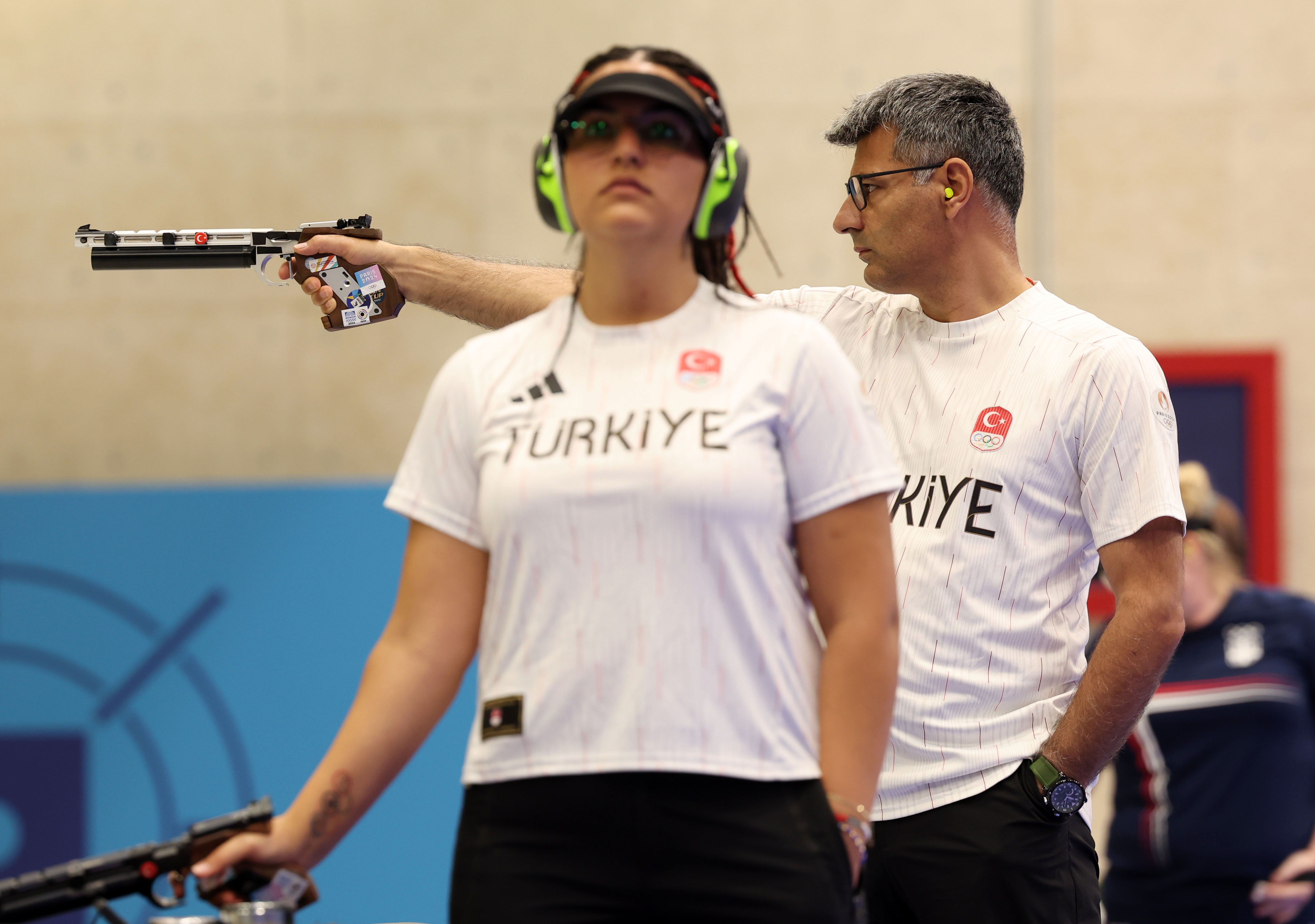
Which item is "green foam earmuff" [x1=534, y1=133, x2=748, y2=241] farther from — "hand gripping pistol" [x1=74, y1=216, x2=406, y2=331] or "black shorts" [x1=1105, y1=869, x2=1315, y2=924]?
"black shorts" [x1=1105, y1=869, x2=1315, y2=924]

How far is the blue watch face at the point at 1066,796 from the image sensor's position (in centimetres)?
200

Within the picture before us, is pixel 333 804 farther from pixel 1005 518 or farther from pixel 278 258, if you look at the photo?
pixel 278 258

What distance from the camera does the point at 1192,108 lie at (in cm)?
538

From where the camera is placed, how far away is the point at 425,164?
5.39 metres

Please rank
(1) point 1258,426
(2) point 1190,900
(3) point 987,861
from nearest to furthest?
(3) point 987,861, (2) point 1190,900, (1) point 1258,426

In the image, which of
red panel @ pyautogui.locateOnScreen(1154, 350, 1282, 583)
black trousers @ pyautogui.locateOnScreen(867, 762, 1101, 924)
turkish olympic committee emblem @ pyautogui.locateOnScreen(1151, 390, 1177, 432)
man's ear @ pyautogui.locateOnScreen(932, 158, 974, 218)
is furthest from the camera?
red panel @ pyautogui.locateOnScreen(1154, 350, 1282, 583)

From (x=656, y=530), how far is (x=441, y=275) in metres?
1.18

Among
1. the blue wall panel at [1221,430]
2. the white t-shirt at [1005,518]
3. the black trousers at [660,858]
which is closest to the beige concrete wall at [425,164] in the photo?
the blue wall panel at [1221,430]

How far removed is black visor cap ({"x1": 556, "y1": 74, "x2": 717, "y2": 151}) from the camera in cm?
145

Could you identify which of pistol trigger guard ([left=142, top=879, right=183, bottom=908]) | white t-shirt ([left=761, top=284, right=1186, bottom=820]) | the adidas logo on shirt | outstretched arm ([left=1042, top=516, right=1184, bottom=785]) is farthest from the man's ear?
pistol trigger guard ([left=142, top=879, right=183, bottom=908])

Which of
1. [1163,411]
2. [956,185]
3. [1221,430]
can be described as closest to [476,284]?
[956,185]

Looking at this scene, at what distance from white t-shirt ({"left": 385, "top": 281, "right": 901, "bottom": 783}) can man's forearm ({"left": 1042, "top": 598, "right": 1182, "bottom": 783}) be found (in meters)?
0.72

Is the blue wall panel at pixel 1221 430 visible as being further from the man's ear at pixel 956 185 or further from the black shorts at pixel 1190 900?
the man's ear at pixel 956 185

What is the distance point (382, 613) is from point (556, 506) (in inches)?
116
